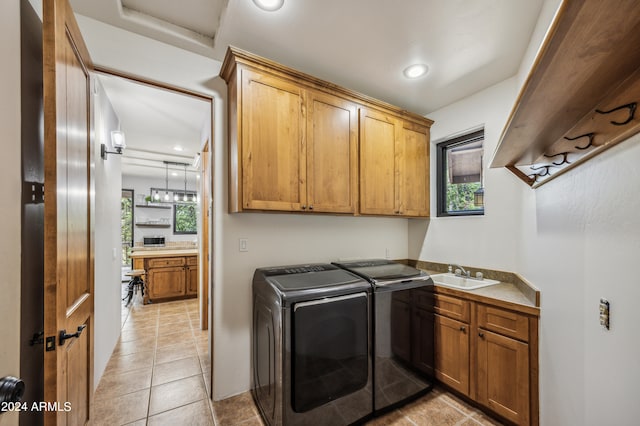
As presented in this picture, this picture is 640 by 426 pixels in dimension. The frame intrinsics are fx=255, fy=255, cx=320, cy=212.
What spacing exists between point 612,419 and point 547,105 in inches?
41.7

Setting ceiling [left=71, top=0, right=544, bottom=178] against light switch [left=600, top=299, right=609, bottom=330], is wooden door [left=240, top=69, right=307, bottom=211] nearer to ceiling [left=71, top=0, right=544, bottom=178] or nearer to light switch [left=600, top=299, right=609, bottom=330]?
ceiling [left=71, top=0, right=544, bottom=178]

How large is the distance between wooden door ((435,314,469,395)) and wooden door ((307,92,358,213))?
1.24 m

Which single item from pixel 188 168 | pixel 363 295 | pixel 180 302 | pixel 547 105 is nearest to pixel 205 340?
pixel 180 302

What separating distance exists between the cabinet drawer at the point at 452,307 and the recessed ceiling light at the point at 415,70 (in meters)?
1.93

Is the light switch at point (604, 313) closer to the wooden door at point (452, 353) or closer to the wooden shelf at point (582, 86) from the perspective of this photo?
the wooden shelf at point (582, 86)

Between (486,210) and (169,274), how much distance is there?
5041 millimetres

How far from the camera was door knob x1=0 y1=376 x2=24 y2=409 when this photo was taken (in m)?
0.73

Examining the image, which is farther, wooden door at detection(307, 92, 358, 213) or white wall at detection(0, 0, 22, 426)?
wooden door at detection(307, 92, 358, 213)

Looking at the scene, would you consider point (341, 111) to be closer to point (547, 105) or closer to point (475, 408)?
point (547, 105)

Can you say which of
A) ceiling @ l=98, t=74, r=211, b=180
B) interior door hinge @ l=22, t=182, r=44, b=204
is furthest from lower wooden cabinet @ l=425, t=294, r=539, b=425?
ceiling @ l=98, t=74, r=211, b=180

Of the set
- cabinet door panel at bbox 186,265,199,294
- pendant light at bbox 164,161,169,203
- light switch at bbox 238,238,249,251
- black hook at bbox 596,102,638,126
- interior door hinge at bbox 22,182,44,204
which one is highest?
pendant light at bbox 164,161,169,203

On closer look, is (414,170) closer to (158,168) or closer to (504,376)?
(504,376)

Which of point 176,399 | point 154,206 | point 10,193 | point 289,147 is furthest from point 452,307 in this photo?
point 154,206

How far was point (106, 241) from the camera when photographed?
2.52m
